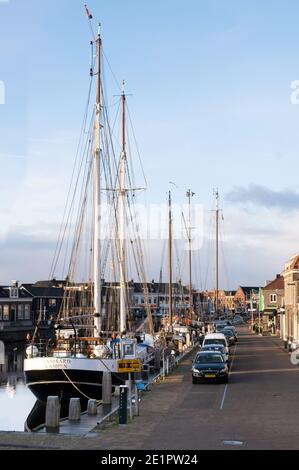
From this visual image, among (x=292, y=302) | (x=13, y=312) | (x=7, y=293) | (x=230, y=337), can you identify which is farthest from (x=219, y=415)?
(x=7, y=293)

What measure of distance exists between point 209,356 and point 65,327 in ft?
24.4

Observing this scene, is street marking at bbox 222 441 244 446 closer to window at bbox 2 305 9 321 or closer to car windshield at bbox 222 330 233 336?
car windshield at bbox 222 330 233 336

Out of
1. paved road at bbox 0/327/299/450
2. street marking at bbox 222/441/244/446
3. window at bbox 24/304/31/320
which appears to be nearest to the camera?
street marking at bbox 222/441/244/446

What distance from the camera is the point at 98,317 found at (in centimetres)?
3428

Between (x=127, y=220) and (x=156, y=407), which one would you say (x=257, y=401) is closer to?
(x=156, y=407)

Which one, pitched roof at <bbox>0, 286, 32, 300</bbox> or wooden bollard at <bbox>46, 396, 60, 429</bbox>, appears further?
pitched roof at <bbox>0, 286, 32, 300</bbox>

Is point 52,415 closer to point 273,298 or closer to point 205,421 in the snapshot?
point 205,421

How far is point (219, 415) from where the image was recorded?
73.9ft

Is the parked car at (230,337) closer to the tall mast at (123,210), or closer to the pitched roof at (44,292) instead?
the tall mast at (123,210)

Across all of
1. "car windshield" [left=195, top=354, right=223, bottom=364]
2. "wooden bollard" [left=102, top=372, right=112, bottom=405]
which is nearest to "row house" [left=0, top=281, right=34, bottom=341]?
"car windshield" [left=195, top=354, right=223, bottom=364]

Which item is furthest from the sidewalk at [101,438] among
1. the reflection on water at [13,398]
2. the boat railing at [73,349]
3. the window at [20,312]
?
the window at [20,312]

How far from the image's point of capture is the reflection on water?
30.2 metres

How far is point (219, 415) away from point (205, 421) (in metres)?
1.42
